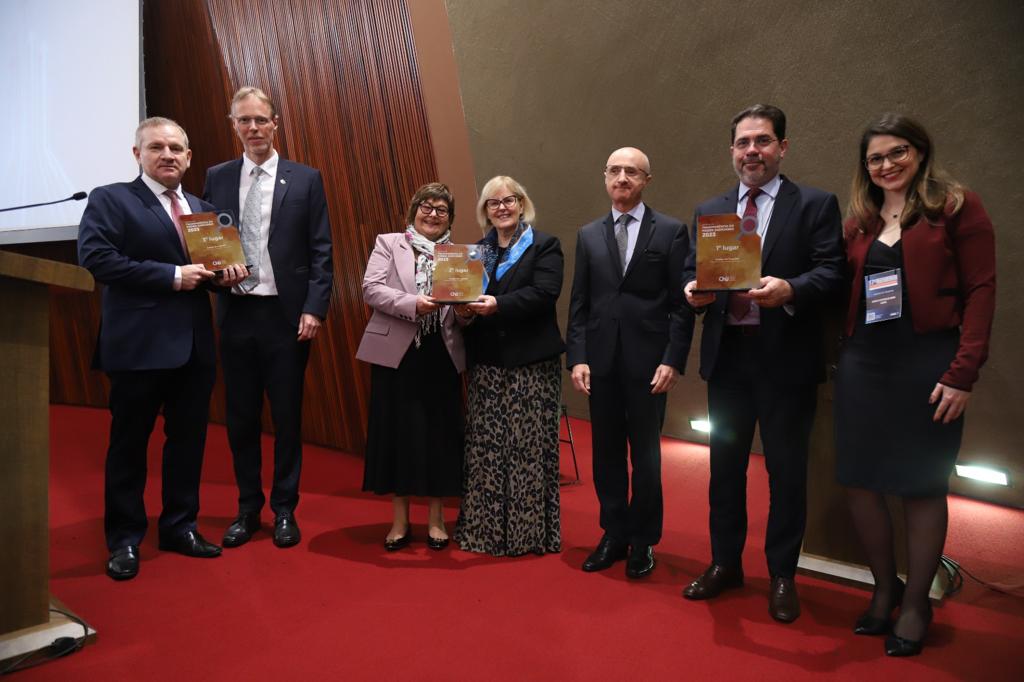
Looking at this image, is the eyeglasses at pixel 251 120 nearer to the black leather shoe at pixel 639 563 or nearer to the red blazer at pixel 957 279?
the black leather shoe at pixel 639 563

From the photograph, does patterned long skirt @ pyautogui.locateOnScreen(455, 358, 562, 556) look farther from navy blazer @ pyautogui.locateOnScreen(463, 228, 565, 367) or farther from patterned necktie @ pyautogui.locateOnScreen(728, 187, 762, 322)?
patterned necktie @ pyautogui.locateOnScreen(728, 187, 762, 322)

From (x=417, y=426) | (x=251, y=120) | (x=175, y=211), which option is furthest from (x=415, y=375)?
(x=251, y=120)

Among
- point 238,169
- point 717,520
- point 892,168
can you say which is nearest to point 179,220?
point 238,169

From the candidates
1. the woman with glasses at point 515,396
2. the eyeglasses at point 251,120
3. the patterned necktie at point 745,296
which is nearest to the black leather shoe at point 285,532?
the woman with glasses at point 515,396

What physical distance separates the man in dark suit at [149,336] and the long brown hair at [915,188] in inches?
85.3

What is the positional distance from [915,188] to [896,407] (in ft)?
2.01

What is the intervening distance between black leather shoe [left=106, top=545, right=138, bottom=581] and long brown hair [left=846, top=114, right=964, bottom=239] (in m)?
2.67

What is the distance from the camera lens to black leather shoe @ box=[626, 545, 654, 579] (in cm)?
256

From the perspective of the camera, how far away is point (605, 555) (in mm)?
2645

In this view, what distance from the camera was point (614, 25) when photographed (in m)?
4.40

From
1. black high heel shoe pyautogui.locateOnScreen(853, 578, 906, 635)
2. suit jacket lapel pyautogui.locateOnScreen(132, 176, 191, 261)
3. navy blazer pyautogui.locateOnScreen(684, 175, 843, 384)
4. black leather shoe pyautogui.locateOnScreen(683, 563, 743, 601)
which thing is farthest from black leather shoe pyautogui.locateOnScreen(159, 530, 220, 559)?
black high heel shoe pyautogui.locateOnScreen(853, 578, 906, 635)

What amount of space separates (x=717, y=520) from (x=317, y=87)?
3379 millimetres

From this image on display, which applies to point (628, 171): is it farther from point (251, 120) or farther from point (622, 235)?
point (251, 120)

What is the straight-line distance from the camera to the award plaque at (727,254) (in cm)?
201
